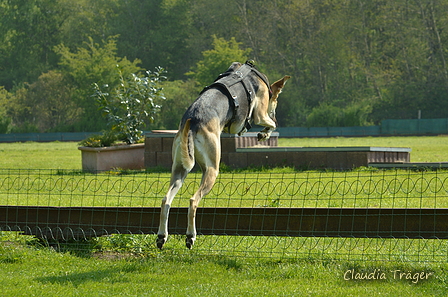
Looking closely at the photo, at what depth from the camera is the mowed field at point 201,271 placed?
20.0ft

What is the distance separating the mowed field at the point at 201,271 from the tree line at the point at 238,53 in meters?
52.6

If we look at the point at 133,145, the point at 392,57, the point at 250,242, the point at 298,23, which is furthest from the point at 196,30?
the point at 250,242

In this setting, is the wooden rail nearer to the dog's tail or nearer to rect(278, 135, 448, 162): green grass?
the dog's tail

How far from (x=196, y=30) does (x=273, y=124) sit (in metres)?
80.4

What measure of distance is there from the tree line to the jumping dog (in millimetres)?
53148

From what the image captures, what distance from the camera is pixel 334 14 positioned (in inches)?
2862

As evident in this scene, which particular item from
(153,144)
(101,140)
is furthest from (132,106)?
(153,144)

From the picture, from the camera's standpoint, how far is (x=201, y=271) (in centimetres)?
685

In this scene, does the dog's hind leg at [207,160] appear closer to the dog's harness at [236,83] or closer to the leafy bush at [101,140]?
the dog's harness at [236,83]

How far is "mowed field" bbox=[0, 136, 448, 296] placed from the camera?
6.11 meters

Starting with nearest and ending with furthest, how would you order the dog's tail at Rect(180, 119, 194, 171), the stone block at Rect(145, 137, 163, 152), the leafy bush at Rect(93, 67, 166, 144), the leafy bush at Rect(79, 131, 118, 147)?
1. the dog's tail at Rect(180, 119, 194, 171)
2. the stone block at Rect(145, 137, 163, 152)
3. the leafy bush at Rect(79, 131, 118, 147)
4. the leafy bush at Rect(93, 67, 166, 144)

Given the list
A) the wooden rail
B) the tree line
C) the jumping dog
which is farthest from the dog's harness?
the tree line

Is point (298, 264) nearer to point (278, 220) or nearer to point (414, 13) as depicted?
point (278, 220)

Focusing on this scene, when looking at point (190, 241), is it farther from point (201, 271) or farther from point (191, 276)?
point (201, 271)
